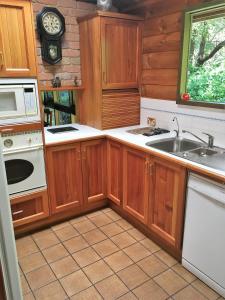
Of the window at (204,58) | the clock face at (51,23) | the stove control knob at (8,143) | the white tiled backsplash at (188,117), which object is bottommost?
the stove control knob at (8,143)

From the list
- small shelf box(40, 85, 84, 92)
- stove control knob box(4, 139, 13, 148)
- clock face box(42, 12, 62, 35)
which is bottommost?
stove control knob box(4, 139, 13, 148)

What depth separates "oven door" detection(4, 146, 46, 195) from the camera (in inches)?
85.3

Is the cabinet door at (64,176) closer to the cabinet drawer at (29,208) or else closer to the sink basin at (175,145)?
the cabinet drawer at (29,208)

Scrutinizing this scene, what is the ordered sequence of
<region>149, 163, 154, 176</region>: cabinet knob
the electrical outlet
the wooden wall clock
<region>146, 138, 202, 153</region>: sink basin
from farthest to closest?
the electrical outlet, the wooden wall clock, <region>146, 138, 202, 153</region>: sink basin, <region>149, 163, 154, 176</region>: cabinet knob

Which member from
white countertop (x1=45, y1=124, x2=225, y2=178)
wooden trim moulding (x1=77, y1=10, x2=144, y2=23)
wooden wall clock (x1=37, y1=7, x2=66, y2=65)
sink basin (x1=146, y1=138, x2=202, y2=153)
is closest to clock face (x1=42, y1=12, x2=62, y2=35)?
wooden wall clock (x1=37, y1=7, x2=66, y2=65)

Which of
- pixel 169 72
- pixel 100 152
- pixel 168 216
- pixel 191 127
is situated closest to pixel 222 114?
pixel 191 127

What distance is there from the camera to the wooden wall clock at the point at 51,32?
2535 mm

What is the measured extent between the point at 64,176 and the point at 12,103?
2.80 feet

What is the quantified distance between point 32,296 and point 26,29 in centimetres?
200

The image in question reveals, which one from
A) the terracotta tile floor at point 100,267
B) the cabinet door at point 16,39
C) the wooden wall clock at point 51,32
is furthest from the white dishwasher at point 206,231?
the wooden wall clock at point 51,32

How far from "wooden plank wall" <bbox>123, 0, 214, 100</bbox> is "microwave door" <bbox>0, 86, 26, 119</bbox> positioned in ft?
4.72

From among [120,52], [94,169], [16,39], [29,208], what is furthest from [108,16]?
[29,208]

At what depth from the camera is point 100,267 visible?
2.04 metres

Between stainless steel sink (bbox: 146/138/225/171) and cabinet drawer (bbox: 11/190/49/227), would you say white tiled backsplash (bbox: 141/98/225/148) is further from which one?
cabinet drawer (bbox: 11/190/49/227)
